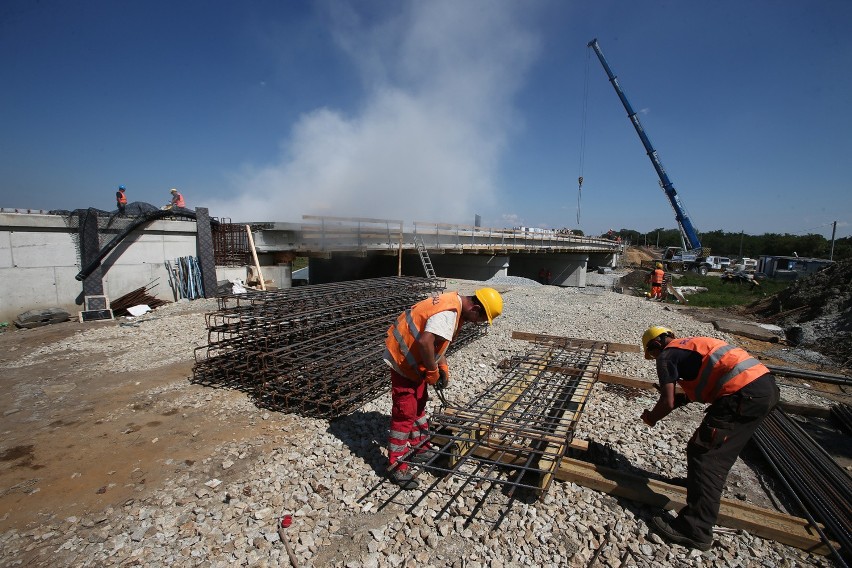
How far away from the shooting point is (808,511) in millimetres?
3201

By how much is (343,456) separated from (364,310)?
3.93m

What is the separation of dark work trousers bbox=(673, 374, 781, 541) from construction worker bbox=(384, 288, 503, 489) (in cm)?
175

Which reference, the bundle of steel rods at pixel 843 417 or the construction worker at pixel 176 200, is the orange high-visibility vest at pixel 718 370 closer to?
the bundle of steel rods at pixel 843 417

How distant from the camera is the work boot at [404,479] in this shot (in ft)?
11.3

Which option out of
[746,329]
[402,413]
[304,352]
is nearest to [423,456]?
[402,413]

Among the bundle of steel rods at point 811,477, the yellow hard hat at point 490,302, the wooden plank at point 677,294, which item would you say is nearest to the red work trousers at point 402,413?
the yellow hard hat at point 490,302

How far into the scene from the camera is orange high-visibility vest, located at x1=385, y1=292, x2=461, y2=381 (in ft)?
10.9

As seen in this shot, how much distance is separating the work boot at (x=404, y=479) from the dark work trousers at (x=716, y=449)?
6.84ft

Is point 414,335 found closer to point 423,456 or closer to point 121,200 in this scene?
point 423,456

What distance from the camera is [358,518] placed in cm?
312

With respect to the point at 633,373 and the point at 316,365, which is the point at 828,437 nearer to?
the point at 633,373

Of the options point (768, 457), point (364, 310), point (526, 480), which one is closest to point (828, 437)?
point (768, 457)

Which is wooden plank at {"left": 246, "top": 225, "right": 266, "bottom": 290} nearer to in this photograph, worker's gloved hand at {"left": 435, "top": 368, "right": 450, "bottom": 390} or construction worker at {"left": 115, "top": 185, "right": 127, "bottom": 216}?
construction worker at {"left": 115, "top": 185, "right": 127, "bottom": 216}

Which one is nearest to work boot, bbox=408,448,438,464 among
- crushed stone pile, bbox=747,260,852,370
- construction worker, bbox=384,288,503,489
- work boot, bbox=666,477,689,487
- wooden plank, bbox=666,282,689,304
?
construction worker, bbox=384,288,503,489
